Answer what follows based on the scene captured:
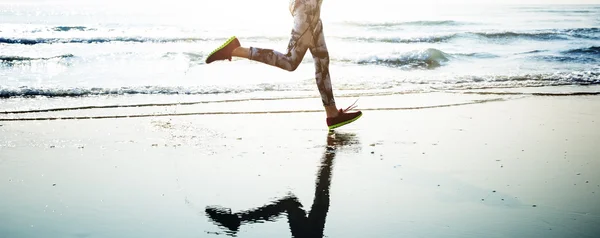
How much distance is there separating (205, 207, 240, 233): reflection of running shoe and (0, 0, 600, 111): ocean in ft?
15.8

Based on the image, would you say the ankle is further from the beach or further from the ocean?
the ocean

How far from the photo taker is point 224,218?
3.61 meters

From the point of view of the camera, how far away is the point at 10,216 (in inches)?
142

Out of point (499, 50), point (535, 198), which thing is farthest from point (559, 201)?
point (499, 50)

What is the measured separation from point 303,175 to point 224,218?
1.05 metres

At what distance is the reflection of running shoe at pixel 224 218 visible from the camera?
137 inches

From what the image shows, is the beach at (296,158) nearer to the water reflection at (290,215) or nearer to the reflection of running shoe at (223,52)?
the water reflection at (290,215)

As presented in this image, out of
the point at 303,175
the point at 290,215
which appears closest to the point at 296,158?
the point at 303,175

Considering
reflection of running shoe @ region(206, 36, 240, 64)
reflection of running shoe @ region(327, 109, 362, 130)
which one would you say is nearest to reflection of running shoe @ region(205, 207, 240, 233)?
reflection of running shoe @ region(206, 36, 240, 64)

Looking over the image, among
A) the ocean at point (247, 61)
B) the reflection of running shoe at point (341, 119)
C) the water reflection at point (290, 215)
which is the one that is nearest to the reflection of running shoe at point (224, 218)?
the water reflection at point (290, 215)

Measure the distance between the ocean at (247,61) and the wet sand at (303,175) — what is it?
228 cm

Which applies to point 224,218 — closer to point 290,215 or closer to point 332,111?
point 290,215

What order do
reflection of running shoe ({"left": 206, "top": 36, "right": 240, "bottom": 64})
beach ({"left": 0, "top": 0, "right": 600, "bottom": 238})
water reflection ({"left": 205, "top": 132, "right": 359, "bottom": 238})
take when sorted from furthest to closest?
1. reflection of running shoe ({"left": 206, "top": 36, "right": 240, "bottom": 64})
2. beach ({"left": 0, "top": 0, "right": 600, "bottom": 238})
3. water reflection ({"left": 205, "top": 132, "right": 359, "bottom": 238})

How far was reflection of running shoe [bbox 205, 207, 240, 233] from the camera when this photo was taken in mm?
3482
